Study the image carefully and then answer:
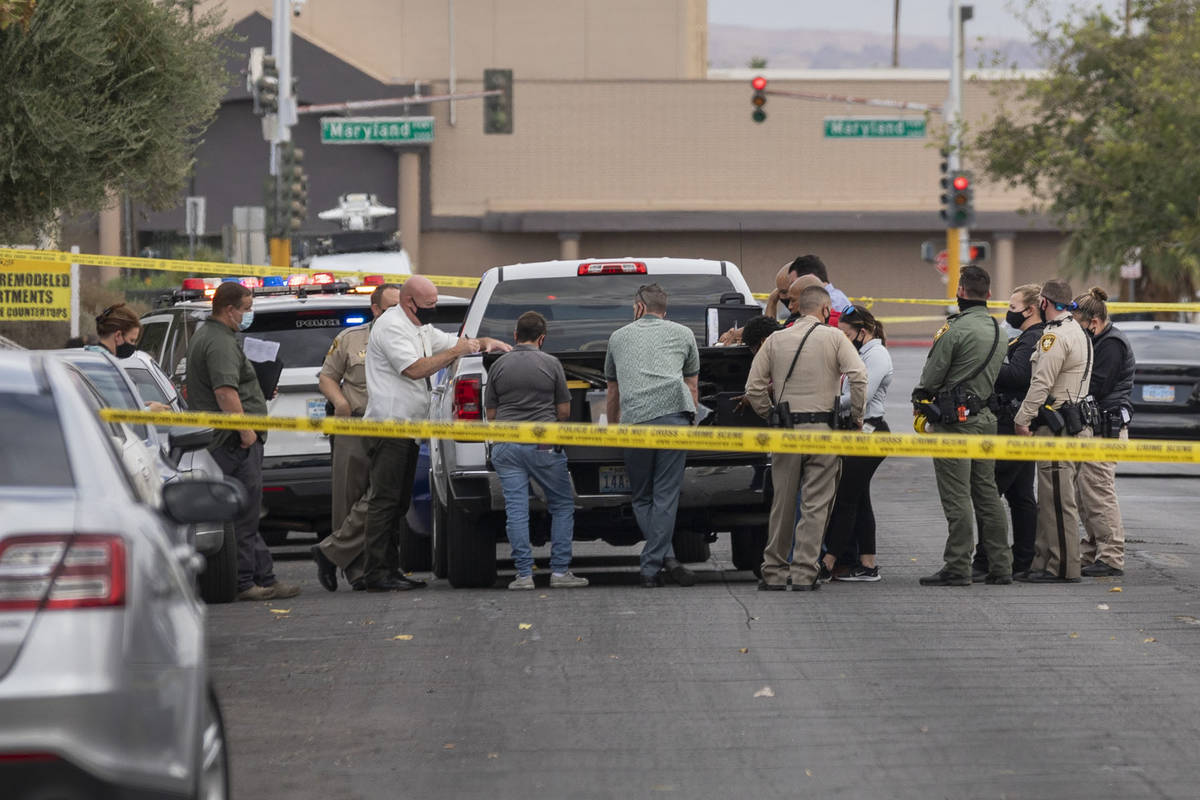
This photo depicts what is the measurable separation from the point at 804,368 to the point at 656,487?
3.64 feet

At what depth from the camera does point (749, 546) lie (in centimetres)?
1240

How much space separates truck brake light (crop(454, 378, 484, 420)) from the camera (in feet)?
37.3

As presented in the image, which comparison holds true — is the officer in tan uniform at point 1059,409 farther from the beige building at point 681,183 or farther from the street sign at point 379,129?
the beige building at point 681,183

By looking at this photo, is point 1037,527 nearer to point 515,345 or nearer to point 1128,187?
point 515,345

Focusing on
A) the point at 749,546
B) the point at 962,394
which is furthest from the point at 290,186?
the point at 962,394

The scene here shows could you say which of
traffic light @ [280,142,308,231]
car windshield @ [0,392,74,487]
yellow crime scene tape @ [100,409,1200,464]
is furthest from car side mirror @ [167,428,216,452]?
traffic light @ [280,142,308,231]

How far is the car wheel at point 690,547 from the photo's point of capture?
13.6 meters

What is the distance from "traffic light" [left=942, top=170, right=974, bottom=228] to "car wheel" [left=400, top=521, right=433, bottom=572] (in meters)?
21.3

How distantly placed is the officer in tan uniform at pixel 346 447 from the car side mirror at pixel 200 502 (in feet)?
19.5

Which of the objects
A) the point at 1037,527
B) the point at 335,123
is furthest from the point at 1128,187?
the point at 1037,527

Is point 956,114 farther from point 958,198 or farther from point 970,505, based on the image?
point 970,505

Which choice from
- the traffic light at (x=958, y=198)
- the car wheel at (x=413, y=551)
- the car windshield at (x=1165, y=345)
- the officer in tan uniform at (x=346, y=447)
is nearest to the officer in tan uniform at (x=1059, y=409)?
the officer in tan uniform at (x=346, y=447)

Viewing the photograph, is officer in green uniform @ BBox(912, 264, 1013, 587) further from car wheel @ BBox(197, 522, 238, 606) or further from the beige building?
the beige building

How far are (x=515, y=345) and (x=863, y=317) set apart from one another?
7.16ft
